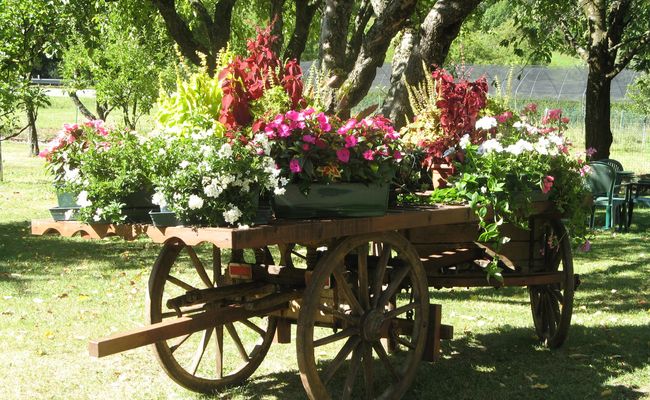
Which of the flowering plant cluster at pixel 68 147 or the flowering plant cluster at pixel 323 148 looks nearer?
the flowering plant cluster at pixel 323 148

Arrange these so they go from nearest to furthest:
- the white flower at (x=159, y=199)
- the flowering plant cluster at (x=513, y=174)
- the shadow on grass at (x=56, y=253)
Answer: the white flower at (x=159, y=199)
the flowering plant cluster at (x=513, y=174)
the shadow on grass at (x=56, y=253)

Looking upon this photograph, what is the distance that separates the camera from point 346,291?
172 inches

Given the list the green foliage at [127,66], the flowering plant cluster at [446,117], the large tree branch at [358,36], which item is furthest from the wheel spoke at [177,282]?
the green foliage at [127,66]

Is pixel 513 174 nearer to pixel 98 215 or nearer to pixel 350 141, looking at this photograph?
pixel 350 141

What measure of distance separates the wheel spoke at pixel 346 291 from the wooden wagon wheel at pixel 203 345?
621 millimetres

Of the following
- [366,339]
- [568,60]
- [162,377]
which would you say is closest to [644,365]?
[366,339]

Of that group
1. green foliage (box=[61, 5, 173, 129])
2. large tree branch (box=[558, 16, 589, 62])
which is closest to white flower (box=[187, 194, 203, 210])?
large tree branch (box=[558, 16, 589, 62])

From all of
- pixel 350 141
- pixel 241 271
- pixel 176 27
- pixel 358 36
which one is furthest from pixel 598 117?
pixel 350 141

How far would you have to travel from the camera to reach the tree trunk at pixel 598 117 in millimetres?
15922

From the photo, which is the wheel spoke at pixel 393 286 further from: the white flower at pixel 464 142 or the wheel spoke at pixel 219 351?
the wheel spoke at pixel 219 351

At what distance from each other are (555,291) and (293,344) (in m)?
1.82

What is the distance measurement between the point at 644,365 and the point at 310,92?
2875mm

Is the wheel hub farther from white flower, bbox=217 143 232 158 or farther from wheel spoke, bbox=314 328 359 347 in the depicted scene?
white flower, bbox=217 143 232 158

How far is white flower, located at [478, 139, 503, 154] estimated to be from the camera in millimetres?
5102
